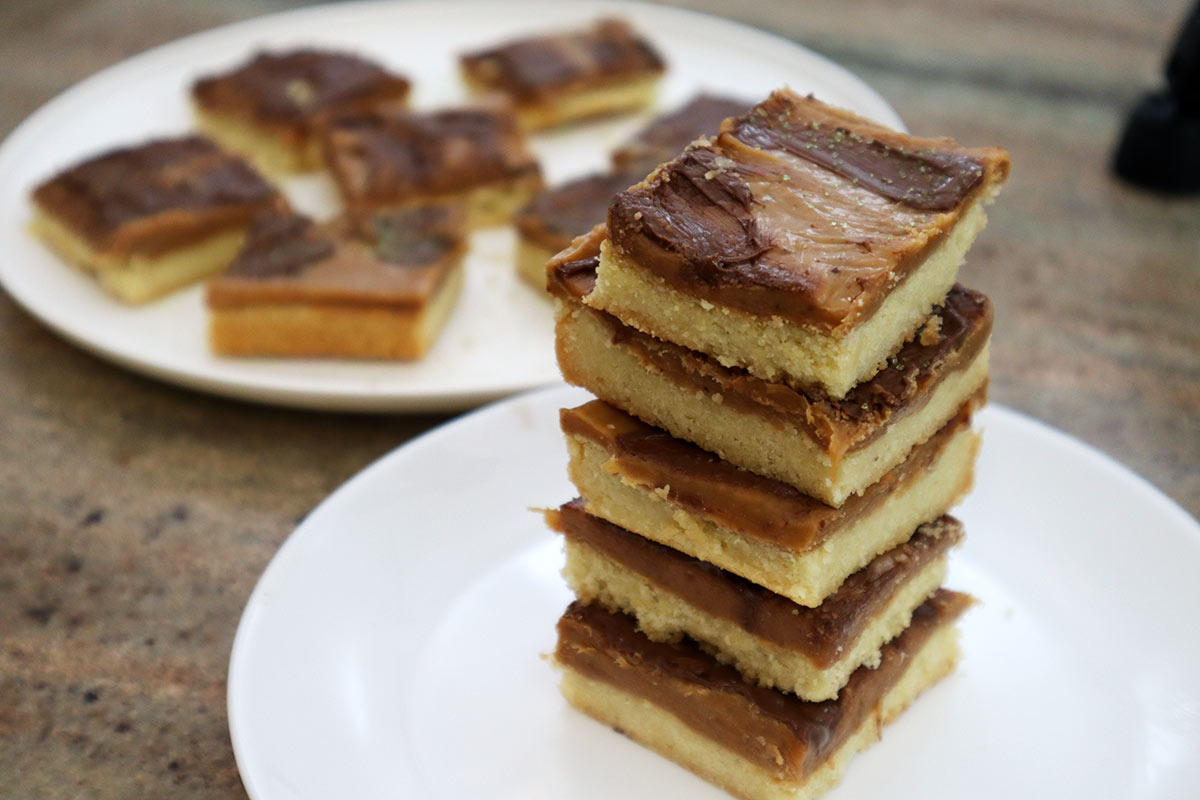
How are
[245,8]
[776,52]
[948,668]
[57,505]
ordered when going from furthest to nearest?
[245,8] < [776,52] < [57,505] < [948,668]

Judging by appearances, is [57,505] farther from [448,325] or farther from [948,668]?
[948,668]

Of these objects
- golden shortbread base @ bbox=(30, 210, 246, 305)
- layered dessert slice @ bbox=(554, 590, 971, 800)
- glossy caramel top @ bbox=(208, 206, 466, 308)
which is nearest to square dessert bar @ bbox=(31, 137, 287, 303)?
golden shortbread base @ bbox=(30, 210, 246, 305)

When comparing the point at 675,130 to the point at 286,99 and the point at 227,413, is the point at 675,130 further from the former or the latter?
the point at 227,413

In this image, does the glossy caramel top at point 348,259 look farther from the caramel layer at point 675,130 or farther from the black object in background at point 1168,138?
the black object in background at point 1168,138

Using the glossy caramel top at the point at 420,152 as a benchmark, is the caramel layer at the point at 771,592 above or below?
above

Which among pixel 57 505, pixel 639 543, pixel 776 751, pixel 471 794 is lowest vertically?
pixel 57 505

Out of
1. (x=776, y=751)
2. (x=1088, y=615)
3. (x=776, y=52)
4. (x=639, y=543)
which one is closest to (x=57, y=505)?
(x=639, y=543)

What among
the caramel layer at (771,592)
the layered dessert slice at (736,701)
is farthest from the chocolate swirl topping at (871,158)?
the layered dessert slice at (736,701)

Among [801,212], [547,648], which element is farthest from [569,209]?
[801,212]
